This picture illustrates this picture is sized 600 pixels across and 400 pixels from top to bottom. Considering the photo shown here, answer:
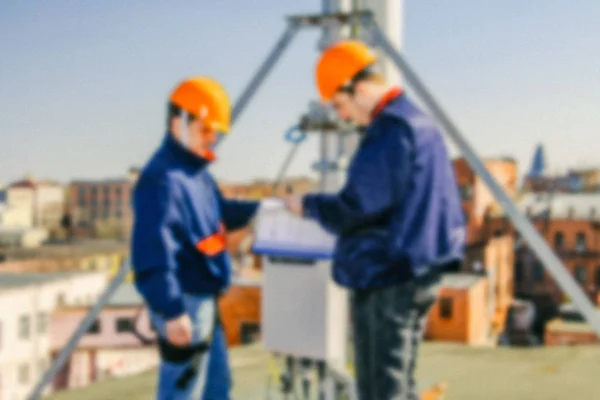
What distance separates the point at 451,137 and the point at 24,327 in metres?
22.0

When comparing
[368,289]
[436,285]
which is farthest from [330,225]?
[436,285]

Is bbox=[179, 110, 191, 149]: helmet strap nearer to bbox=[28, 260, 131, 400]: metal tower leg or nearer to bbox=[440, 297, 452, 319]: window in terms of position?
bbox=[28, 260, 131, 400]: metal tower leg

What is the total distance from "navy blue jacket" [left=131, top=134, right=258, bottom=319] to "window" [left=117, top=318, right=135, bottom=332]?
20485 mm

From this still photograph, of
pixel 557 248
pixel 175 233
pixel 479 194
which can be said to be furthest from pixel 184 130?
pixel 557 248

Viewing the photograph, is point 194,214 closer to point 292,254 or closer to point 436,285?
point 292,254

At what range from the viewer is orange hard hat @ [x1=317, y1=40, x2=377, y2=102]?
2.08 metres

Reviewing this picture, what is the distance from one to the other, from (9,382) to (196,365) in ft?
74.0

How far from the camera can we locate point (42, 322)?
22375mm

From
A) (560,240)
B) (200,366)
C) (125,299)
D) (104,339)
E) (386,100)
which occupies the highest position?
(386,100)

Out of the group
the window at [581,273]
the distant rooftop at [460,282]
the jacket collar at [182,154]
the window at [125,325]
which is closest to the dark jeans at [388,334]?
the jacket collar at [182,154]

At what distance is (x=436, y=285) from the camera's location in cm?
211

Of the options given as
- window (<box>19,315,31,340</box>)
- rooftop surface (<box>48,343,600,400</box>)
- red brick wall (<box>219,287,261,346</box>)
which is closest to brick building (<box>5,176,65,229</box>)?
window (<box>19,315,31,340</box>)

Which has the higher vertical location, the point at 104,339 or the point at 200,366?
the point at 200,366

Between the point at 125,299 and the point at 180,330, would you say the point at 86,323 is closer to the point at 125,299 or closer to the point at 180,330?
the point at 180,330
